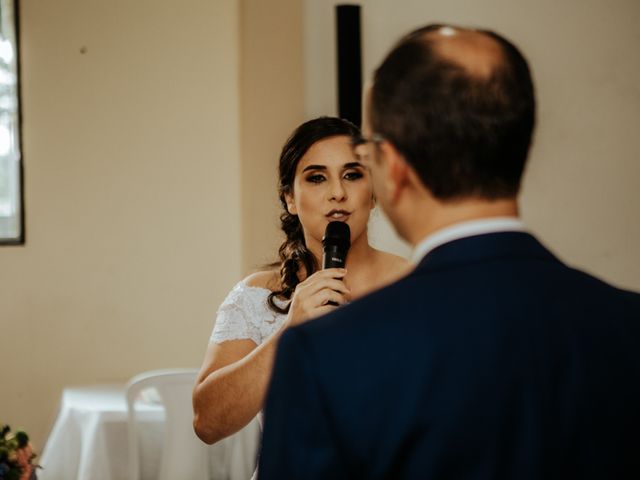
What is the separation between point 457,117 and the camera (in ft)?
3.00

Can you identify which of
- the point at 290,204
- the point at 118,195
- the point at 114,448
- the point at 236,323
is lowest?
the point at 114,448

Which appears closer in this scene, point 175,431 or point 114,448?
point 175,431

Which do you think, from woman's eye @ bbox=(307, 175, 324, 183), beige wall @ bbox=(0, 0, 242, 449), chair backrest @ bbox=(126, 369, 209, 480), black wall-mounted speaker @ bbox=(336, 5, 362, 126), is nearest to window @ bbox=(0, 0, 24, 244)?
beige wall @ bbox=(0, 0, 242, 449)

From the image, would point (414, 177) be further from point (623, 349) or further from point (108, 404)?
point (108, 404)

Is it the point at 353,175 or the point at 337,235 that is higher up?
the point at 353,175

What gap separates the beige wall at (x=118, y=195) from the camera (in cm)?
509

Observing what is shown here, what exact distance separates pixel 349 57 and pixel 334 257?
272 cm

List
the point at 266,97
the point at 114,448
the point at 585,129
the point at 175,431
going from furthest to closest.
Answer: the point at 266,97, the point at 585,129, the point at 114,448, the point at 175,431

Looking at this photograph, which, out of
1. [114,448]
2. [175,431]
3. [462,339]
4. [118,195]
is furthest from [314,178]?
[118,195]

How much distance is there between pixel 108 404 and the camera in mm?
3980

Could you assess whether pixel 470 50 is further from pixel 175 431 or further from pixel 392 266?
pixel 175 431

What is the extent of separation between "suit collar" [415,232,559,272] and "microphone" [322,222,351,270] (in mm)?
787

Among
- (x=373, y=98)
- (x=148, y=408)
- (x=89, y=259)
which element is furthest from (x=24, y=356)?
(x=373, y=98)

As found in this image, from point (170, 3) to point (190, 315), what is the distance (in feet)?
6.84
